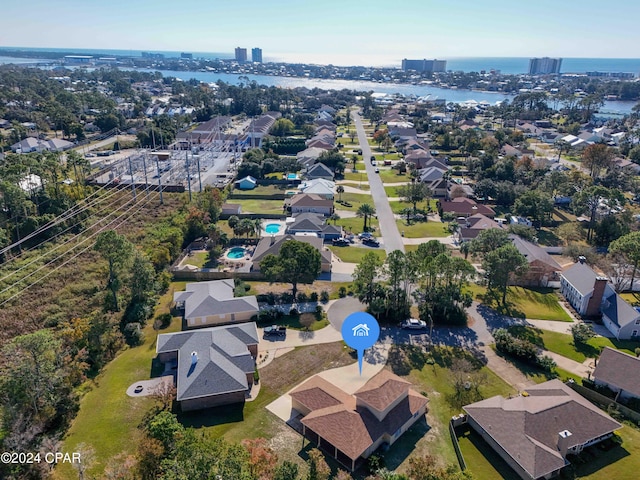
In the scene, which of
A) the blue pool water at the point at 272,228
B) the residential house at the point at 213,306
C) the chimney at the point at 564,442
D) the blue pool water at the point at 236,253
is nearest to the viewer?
the chimney at the point at 564,442

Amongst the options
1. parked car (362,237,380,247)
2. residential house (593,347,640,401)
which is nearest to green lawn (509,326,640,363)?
residential house (593,347,640,401)

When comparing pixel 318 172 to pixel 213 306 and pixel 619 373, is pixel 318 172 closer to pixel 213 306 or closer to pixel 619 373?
pixel 213 306

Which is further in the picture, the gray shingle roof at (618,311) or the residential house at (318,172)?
the residential house at (318,172)

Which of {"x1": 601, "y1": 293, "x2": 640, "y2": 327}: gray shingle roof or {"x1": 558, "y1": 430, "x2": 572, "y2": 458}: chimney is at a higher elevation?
{"x1": 601, "y1": 293, "x2": 640, "y2": 327}: gray shingle roof

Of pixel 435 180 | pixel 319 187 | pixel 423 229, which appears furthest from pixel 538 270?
pixel 319 187

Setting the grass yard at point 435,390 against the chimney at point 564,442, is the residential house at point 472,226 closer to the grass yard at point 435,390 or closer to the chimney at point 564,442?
the grass yard at point 435,390

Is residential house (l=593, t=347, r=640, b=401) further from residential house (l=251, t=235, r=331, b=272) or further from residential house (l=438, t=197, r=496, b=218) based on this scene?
residential house (l=438, t=197, r=496, b=218)

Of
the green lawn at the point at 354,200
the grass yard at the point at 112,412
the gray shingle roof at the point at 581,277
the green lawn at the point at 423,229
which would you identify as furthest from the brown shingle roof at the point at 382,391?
the green lawn at the point at 354,200
